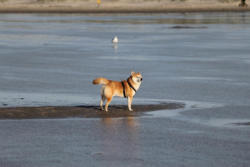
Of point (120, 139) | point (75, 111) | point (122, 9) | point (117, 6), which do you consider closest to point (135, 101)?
point (75, 111)

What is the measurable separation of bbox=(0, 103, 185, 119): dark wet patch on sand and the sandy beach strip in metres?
71.0

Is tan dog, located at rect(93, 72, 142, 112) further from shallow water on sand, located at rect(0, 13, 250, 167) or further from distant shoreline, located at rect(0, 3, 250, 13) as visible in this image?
distant shoreline, located at rect(0, 3, 250, 13)

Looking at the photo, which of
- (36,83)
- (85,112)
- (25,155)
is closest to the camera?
(25,155)

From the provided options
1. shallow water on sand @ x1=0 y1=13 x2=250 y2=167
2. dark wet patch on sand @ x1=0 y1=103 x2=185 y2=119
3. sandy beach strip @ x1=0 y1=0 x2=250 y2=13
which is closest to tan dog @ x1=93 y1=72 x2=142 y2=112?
dark wet patch on sand @ x1=0 y1=103 x2=185 y2=119

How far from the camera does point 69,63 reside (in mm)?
23391

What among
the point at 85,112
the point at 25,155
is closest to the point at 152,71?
the point at 85,112

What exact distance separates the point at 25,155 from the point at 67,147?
0.79 m

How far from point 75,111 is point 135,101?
1898 mm

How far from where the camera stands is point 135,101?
14.7 meters

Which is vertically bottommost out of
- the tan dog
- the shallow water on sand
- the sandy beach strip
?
the sandy beach strip

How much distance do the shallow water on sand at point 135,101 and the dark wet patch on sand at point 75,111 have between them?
16.2 inches

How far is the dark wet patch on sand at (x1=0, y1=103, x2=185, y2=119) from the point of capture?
12.8 meters

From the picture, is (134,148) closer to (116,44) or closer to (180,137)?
(180,137)

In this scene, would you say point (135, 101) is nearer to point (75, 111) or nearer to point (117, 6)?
point (75, 111)
